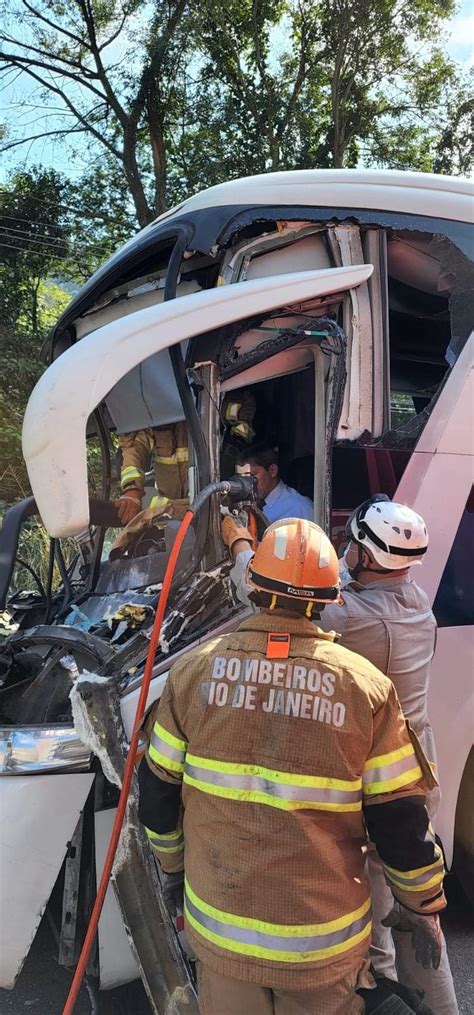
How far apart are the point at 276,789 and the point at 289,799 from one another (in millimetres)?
33

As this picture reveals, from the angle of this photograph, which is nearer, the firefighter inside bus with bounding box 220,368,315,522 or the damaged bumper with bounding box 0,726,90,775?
the damaged bumper with bounding box 0,726,90,775

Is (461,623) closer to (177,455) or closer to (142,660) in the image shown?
(142,660)

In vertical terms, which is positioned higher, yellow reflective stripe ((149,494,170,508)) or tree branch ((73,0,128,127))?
tree branch ((73,0,128,127))

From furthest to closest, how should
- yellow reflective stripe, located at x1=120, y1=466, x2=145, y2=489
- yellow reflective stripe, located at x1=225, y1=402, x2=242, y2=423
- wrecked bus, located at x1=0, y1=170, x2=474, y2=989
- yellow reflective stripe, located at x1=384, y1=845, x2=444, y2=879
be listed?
Result: yellow reflective stripe, located at x1=120, y1=466, x2=145, y2=489
yellow reflective stripe, located at x1=225, y1=402, x2=242, y2=423
wrecked bus, located at x1=0, y1=170, x2=474, y2=989
yellow reflective stripe, located at x1=384, y1=845, x2=444, y2=879

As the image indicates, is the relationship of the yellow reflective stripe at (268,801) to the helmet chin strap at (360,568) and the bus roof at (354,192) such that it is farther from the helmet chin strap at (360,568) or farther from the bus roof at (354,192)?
the bus roof at (354,192)

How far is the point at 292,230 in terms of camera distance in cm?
265

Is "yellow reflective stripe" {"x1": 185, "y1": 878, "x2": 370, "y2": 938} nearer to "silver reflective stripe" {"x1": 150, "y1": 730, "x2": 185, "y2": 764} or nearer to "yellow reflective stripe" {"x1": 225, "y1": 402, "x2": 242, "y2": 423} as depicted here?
"silver reflective stripe" {"x1": 150, "y1": 730, "x2": 185, "y2": 764}

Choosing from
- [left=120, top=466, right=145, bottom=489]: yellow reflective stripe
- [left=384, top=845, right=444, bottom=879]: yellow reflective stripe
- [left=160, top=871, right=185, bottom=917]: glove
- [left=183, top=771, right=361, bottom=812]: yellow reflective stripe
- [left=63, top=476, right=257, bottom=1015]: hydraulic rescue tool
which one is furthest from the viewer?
[left=120, top=466, right=145, bottom=489]: yellow reflective stripe

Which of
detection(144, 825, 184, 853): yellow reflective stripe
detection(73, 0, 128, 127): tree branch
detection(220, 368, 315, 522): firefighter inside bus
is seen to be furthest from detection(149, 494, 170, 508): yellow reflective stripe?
detection(73, 0, 128, 127): tree branch

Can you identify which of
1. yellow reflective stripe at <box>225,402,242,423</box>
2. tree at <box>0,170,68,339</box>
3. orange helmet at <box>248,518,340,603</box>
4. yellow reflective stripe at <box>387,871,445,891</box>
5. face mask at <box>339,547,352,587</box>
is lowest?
yellow reflective stripe at <box>387,871,445,891</box>

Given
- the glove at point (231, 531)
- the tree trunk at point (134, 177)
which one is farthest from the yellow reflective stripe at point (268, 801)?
the tree trunk at point (134, 177)

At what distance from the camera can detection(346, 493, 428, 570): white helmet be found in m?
2.31

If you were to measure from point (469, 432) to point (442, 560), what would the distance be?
0.50m

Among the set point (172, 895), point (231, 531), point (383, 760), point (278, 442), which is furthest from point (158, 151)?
point (383, 760)
